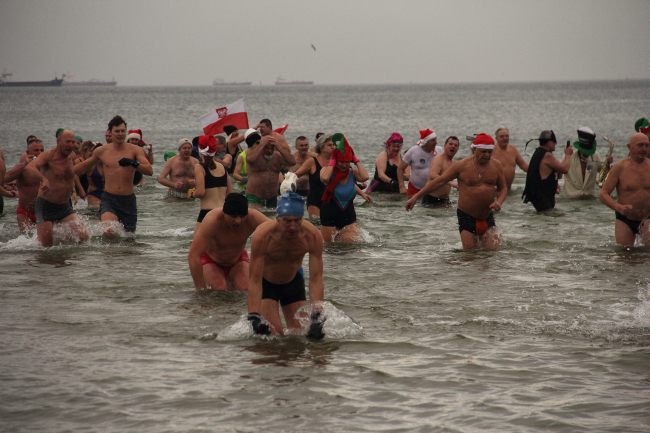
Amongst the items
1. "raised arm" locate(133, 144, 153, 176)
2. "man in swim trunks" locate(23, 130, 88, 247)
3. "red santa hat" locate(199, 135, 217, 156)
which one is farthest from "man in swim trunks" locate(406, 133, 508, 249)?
"man in swim trunks" locate(23, 130, 88, 247)

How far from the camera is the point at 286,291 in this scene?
318 inches

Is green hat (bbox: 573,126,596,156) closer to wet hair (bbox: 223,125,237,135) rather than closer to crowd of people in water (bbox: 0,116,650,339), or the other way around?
crowd of people in water (bbox: 0,116,650,339)

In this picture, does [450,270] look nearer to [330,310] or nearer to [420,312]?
[420,312]

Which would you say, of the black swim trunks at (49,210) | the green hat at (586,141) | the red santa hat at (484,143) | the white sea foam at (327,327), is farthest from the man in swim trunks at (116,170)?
the green hat at (586,141)

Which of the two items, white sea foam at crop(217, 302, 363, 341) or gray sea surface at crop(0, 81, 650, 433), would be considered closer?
gray sea surface at crop(0, 81, 650, 433)

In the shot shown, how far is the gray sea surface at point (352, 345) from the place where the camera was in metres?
6.45

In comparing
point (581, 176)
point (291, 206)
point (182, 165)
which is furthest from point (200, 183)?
point (581, 176)

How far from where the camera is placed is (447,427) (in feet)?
20.4

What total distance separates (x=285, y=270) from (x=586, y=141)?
1033 cm

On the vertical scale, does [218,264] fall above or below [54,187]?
below

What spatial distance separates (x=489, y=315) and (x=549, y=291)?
1303 mm

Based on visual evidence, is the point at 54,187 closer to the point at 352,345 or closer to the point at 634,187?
the point at 352,345

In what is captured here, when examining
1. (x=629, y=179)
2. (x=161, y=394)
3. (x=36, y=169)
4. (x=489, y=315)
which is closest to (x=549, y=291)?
(x=489, y=315)

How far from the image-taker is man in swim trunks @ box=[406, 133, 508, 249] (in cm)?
1158
